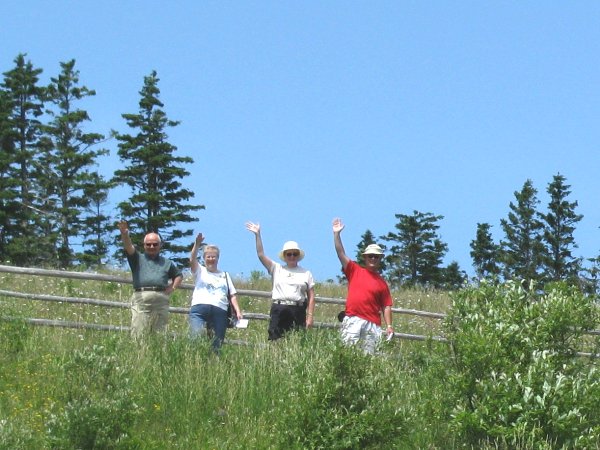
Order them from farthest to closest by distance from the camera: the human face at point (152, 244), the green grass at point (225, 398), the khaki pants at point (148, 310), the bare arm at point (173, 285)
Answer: the bare arm at point (173, 285) < the khaki pants at point (148, 310) < the human face at point (152, 244) < the green grass at point (225, 398)

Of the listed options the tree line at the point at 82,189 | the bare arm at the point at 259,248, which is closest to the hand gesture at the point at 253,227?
the bare arm at the point at 259,248

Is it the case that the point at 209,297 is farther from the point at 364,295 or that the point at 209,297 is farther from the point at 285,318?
the point at 364,295

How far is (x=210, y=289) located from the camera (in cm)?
1251

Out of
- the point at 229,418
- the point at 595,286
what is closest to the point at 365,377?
the point at 229,418

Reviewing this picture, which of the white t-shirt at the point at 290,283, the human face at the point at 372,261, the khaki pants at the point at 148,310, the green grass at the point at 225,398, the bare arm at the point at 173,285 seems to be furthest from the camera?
the bare arm at the point at 173,285

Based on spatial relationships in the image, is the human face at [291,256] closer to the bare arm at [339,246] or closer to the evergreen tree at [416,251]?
the bare arm at [339,246]

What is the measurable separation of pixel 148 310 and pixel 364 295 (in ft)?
8.59

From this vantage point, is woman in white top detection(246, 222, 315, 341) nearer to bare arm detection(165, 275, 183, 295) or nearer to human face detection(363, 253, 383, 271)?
human face detection(363, 253, 383, 271)

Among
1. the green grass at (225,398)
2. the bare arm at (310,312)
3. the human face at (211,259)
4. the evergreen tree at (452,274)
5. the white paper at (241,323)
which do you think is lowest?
the green grass at (225,398)

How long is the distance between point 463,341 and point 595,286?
2656cm

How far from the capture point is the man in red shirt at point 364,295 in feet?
39.9

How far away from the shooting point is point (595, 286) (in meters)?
35.5

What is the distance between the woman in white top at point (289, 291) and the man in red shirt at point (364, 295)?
A: 0.50 metres

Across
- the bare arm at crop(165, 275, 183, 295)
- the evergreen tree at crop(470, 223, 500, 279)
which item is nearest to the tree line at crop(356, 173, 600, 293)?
the evergreen tree at crop(470, 223, 500, 279)
